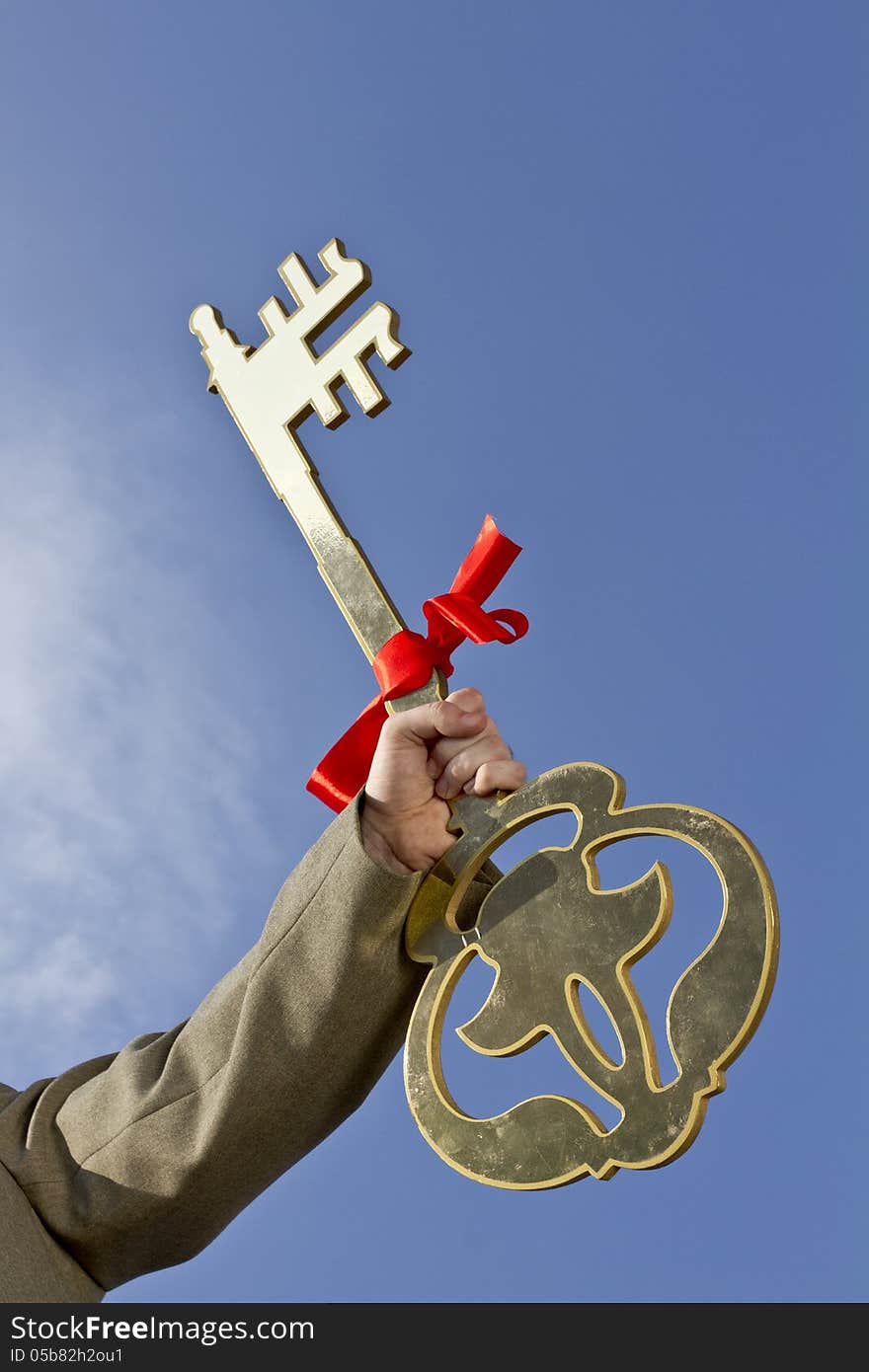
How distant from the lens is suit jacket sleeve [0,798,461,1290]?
2.27m

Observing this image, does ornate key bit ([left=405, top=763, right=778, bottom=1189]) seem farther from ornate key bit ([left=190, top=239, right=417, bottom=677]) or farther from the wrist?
ornate key bit ([left=190, top=239, right=417, bottom=677])

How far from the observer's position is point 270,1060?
2324 millimetres

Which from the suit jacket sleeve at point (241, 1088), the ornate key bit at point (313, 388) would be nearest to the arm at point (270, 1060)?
the suit jacket sleeve at point (241, 1088)

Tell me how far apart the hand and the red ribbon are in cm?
8

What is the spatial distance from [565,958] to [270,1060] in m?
0.59

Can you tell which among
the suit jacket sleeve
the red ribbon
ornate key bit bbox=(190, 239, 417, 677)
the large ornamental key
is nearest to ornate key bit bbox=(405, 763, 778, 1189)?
the large ornamental key

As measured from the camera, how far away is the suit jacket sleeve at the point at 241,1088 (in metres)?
2.27

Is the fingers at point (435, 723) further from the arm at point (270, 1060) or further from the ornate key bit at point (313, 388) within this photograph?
the ornate key bit at point (313, 388)

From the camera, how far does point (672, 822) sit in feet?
6.40

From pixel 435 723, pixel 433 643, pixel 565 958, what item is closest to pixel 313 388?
pixel 433 643

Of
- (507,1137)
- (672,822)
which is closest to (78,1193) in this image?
(507,1137)

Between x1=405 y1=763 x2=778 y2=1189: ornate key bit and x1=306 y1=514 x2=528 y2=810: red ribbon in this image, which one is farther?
x1=306 y1=514 x2=528 y2=810: red ribbon

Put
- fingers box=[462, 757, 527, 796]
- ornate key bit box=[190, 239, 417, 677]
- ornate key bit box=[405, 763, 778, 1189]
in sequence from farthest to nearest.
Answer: ornate key bit box=[190, 239, 417, 677]
fingers box=[462, 757, 527, 796]
ornate key bit box=[405, 763, 778, 1189]
